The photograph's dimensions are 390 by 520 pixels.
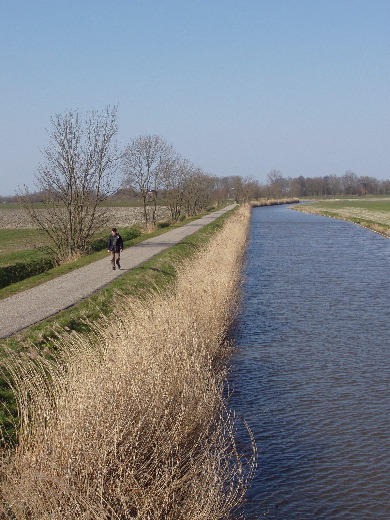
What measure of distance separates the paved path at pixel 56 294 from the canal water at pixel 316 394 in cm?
386

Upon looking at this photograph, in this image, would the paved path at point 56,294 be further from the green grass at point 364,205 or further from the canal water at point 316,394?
the green grass at point 364,205

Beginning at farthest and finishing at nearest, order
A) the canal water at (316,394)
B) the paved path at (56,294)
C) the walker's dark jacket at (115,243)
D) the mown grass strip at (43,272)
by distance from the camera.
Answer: the walker's dark jacket at (115,243), the mown grass strip at (43,272), the paved path at (56,294), the canal water at (316,394)

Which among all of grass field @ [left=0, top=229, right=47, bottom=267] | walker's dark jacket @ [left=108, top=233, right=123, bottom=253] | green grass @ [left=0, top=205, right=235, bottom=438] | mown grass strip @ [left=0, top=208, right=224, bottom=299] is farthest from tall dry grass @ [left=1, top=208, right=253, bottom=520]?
grass field @ [left=0, top=229, right=47, bottom=267]

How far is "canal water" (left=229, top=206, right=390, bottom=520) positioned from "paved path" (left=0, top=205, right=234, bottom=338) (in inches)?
152

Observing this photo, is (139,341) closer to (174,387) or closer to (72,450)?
(174,387)

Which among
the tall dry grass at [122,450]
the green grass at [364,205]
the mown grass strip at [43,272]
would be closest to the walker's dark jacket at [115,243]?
the mown grass strip at [43,272]

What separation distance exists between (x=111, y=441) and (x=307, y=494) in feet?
9.28

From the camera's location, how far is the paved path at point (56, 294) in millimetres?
12516

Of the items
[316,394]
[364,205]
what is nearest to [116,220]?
[316,394]

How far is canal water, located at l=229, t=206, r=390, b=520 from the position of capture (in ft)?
23.6

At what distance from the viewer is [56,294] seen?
15.7m

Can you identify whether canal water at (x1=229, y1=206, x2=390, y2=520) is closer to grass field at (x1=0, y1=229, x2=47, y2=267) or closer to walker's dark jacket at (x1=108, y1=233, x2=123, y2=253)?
walker's dark jacket at (x1=108, y1=233, x2=123, y2=253)

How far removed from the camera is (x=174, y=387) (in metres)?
7.49

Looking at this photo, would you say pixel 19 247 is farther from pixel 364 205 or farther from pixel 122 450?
pixel 364 205
